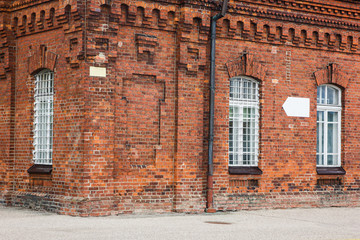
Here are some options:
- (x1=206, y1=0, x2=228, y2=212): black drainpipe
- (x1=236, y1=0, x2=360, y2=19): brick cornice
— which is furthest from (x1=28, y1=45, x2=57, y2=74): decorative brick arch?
(x1=236, y1=0, x2=360, y2=19): brick cornice

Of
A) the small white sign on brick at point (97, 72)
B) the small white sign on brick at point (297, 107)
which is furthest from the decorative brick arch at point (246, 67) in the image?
the small white sign on brick at point (97, 72)

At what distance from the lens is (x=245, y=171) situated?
16422mm

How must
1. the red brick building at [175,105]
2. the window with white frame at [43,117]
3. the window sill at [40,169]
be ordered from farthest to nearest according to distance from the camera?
the window with white frame at [43,117] → the window sill at [40,169] → the red brick building at [175,105]

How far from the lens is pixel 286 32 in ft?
56.5

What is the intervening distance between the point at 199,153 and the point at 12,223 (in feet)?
16.6

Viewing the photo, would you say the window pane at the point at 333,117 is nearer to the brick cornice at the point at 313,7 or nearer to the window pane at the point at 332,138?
the window pane at the point at 332,138

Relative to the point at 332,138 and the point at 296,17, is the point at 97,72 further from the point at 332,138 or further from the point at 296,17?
the point at 332,138

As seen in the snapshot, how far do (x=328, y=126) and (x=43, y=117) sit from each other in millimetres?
8379

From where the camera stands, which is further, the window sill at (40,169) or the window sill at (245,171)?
the window sill at (245,171)

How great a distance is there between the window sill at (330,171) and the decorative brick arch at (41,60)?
8129 mm

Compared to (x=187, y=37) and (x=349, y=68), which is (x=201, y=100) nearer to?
(x=187, y=37)

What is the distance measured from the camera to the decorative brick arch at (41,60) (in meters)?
15.2

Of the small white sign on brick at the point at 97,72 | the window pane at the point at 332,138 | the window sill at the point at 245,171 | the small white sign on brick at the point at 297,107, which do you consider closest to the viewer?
the small white sign on brick at the point at 97,72

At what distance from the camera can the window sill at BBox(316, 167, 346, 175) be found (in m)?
17.8
